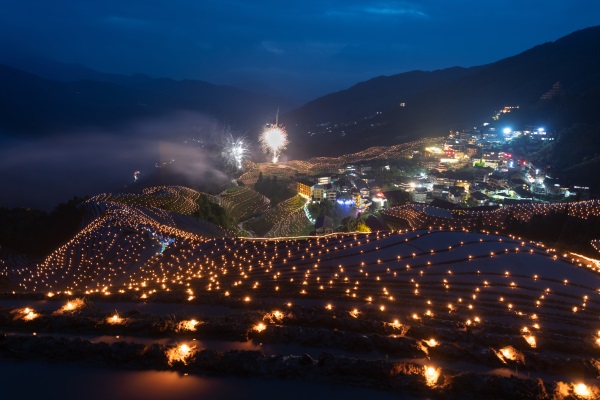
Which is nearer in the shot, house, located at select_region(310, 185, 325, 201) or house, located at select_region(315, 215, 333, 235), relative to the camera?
house, located at select_region(315, 215, 333, 235)

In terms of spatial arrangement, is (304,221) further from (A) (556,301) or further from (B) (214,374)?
(B) (214,374)

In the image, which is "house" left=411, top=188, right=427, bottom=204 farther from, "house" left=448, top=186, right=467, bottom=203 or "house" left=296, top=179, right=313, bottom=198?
"house" left=296, top=179, right=313, bottom=198

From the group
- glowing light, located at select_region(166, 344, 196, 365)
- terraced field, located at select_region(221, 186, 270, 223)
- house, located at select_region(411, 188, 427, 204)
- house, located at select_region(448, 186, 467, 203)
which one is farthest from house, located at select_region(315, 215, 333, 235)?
glowing light, located at select_region(166, 344, 196, 365)

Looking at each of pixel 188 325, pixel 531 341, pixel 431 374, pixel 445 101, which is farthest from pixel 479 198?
pixel 445 101

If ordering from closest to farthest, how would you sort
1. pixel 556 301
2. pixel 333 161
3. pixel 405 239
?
pixel 556 301 → pixel 405 239 → pixel 333 161

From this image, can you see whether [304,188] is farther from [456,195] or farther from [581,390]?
[581,390]

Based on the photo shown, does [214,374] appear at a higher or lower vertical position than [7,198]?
higher

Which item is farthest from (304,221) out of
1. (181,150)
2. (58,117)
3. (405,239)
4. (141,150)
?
(58,117)

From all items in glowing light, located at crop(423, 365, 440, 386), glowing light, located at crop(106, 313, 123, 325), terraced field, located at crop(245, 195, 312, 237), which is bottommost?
terraced field, located at crop(245, 195, 312, 237)
